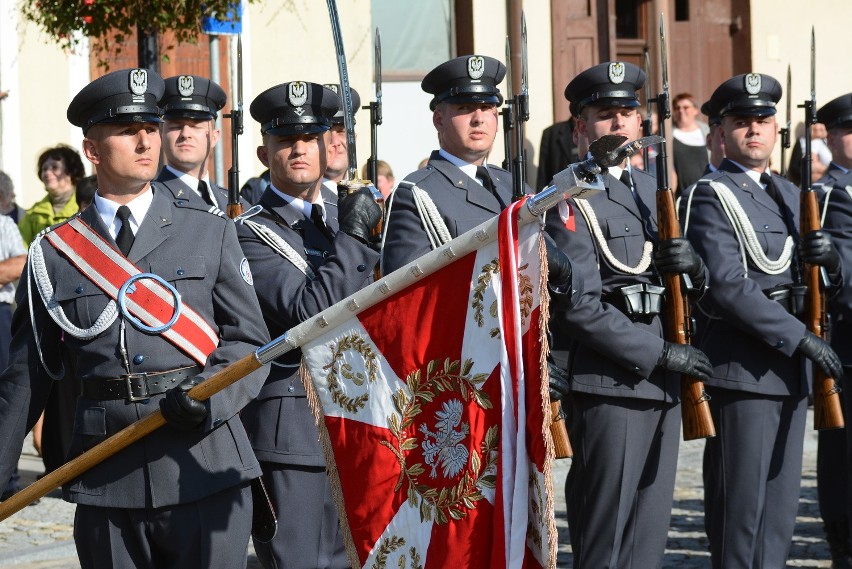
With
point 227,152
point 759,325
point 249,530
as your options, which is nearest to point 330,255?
point 249,530

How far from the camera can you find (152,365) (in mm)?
4309

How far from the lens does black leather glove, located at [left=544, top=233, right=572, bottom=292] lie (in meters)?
4.84

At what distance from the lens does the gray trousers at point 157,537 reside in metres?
4.28

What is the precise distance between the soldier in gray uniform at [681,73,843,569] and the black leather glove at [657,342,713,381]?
0.30 metres

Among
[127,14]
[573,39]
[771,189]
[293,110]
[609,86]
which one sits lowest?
[771,189]

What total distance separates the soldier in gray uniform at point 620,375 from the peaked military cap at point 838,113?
68.7 inches

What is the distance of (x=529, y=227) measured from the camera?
4020 millimetres

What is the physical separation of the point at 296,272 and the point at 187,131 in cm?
184

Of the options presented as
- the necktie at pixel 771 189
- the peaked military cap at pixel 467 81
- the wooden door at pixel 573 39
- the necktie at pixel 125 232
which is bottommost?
the necktie at pixel 125 232

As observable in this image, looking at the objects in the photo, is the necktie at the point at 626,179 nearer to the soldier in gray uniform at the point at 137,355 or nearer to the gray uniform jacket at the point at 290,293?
the gray uniform jacket at the point at 290,293

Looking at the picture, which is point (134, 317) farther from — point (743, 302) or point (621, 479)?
point (743, 302)

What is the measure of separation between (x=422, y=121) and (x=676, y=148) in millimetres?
3319

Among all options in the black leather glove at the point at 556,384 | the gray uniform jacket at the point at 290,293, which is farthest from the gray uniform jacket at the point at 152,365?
the black leather glove at the point at 556,384

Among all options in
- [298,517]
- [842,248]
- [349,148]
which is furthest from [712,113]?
[298,517]
